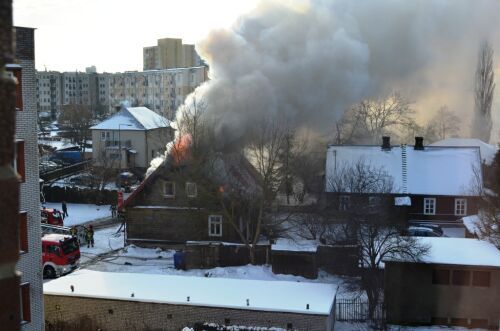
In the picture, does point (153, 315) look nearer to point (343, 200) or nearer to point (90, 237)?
point (90, 237)

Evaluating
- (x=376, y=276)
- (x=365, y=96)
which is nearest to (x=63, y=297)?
(x=376, y=276)

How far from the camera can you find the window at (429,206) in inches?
930

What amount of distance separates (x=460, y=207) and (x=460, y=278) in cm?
1037

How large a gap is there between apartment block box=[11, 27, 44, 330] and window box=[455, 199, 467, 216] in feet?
56.8

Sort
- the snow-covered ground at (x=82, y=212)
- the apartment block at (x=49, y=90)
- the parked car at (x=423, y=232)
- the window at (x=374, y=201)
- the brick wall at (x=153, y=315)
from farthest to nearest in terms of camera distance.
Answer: the apartment block at (x=49, y=90) < the snow-covered ground at (x=82, y=212) < the parked car at (x=423, y=232) < the window at (x=374, y=201) < the brick wall at (x=153, y=315)

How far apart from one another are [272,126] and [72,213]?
11.4 meters

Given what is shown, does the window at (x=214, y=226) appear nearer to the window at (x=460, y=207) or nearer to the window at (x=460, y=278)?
the window at (x=460, y=278)

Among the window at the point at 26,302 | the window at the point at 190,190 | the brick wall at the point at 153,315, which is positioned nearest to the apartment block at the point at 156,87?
the window at the point at 190,190

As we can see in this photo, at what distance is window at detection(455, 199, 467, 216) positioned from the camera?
76.6ft

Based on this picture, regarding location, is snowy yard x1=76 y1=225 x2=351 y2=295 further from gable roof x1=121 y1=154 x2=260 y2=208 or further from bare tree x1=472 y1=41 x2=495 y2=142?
bare tree x1=472 y1=41 x2=495 y2=142

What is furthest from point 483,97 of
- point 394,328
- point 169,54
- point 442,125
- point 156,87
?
point 169,54

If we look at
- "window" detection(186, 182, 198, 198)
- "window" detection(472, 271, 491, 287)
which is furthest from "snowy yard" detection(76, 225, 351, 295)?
"window" detection(472, 271, 491, 287)

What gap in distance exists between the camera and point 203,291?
13570 mm

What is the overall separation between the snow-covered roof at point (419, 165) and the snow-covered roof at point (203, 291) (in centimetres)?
1021
